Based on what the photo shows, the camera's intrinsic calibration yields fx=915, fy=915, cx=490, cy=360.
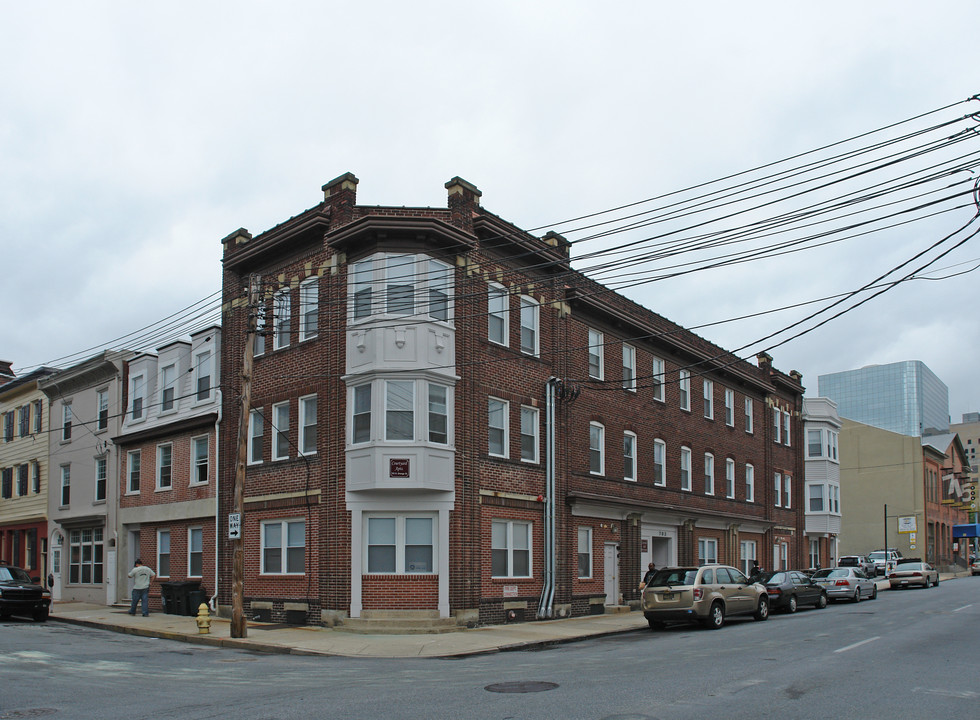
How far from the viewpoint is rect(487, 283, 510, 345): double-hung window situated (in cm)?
2477

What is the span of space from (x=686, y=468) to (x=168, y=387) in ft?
61.8

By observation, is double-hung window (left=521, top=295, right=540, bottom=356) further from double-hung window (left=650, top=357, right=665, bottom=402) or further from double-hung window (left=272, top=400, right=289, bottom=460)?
double-hung window (left=650, top=357, right=665, bottom=402)

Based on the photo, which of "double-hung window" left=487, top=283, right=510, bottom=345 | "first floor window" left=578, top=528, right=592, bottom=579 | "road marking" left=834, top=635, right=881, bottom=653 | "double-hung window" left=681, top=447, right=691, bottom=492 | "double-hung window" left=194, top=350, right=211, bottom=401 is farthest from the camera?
"double-hung window" left=681, top=447, right=691, bottom=492

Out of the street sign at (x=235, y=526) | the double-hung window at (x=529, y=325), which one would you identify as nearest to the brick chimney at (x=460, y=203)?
the double-hung window at (x=529, y=325)

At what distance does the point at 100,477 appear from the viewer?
33188mm

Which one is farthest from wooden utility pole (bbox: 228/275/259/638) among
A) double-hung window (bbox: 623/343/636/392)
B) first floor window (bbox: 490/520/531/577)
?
double-hung window (bbox: 623/343/636/392)

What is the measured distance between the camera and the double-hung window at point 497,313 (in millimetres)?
24766

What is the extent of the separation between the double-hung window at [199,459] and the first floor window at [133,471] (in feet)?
12.7

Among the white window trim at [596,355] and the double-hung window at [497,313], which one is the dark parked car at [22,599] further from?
the white window trim at [596,355]

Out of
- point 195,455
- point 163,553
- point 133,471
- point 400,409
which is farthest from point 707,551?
point 133,471

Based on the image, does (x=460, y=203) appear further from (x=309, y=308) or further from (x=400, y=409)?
(x=400, y=409)

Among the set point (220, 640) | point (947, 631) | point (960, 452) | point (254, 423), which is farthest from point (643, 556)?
point (960, 452)

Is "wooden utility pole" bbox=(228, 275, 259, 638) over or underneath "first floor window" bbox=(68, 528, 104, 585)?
over

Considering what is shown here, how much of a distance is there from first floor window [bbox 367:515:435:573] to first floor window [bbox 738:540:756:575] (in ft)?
65.3
